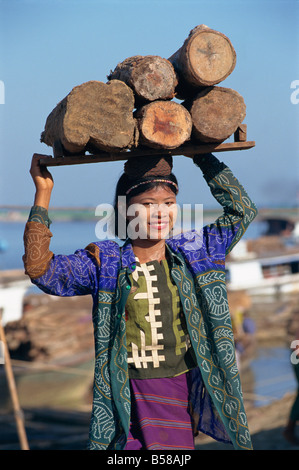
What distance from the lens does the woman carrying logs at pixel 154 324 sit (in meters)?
2.76

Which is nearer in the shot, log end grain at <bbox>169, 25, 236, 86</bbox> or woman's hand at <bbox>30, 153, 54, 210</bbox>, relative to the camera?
log end grain at <bbox>169, 25, 236, 86</bbox>

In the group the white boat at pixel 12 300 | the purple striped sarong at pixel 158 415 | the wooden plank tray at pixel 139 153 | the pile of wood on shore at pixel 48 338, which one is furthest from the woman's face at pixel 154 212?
the white boat at pixel 12 300

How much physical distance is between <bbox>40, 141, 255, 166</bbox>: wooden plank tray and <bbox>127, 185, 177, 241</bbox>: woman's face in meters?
0.22

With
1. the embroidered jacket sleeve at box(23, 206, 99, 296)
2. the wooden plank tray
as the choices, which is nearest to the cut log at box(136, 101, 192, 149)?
the wooden plank tray

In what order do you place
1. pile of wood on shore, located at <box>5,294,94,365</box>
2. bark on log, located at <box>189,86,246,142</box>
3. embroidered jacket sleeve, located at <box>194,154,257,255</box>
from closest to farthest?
1. bark on log, located at <box>189,86,246,142</box>
2. embroidered jacket sleeve, located at <box>194,154,257,255</box>
3. pile of wood on shore, located at <box>5,294,94,365</box>

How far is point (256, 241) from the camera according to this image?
3278 cm

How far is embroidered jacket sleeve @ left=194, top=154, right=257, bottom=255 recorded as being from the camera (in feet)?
9.70

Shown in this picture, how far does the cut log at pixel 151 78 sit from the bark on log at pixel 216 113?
15cm

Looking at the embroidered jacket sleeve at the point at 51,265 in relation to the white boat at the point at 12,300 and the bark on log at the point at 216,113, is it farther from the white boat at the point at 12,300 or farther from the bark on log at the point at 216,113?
the white boat at the point at 12,300

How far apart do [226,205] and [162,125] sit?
1.98 ft

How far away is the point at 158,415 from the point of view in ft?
9.30

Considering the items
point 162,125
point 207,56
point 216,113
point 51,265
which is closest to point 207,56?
point 207,56

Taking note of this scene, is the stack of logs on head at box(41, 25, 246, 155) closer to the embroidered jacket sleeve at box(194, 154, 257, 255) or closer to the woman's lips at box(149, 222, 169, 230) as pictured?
the embroidered jacket sleeve at box(194, 154, 257, 255)

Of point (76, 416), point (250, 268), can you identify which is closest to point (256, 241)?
point (250, 268)
